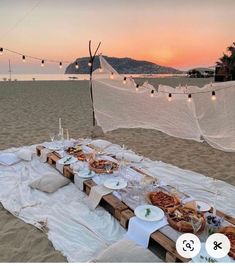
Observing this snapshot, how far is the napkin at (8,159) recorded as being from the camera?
14.9ft

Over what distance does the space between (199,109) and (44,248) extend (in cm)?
344

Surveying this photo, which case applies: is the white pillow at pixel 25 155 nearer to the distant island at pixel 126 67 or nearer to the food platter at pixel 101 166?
the food platter at pixel 101 166

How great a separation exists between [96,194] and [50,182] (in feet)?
2.83

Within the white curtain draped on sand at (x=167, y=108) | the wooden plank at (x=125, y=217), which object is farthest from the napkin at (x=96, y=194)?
the white curtain draped on sand at (x=167, y=108)

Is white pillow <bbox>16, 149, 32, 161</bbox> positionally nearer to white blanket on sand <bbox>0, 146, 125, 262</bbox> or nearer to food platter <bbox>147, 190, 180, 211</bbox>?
white blanket on sand <bbox>0, 146, 125, 262</bbox>

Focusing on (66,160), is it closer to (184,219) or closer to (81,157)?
(81,157)

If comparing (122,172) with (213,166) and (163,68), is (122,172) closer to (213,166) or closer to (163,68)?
(213,166)

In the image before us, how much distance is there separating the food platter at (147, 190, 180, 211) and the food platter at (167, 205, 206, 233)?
0.40 ft

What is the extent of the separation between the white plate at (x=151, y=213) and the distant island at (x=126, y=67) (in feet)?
10.8

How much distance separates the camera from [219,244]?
5.64 feet

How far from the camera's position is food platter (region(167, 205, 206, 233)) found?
7.48ft

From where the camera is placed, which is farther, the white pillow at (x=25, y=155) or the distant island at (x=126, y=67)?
the distant island at (x=126, y=67)

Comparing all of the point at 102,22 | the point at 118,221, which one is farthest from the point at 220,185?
the point at 102,22

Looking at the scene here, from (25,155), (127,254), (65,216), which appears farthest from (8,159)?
(127,254)
